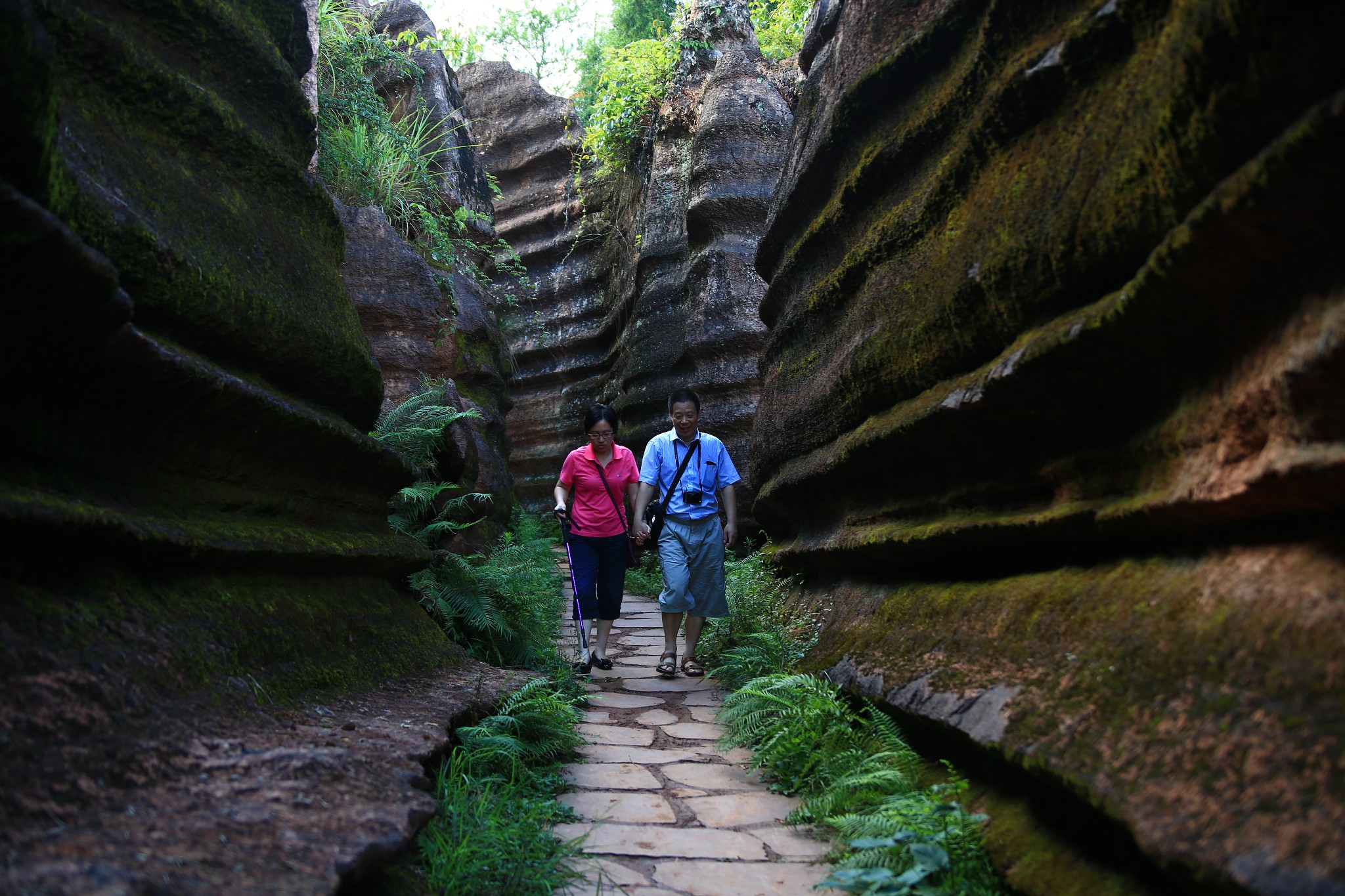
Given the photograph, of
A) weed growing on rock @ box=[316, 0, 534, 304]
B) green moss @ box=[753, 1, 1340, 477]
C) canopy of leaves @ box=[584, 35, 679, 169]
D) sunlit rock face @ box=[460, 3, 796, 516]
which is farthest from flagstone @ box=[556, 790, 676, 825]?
canopy of leaves @ box=[584, 35, 679, 169]

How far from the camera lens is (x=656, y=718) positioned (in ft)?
14.7

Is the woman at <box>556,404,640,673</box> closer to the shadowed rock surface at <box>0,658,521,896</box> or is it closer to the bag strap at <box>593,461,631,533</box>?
the bag strap at <box>593,461,631,533</box>

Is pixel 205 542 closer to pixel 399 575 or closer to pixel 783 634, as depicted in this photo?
pixel 399 575

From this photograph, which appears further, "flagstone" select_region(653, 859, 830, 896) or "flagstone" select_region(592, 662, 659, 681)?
"flagstone" select_region(592, 662, 659, 681)

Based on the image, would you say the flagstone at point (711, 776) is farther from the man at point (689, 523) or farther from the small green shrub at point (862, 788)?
the man at point (689, 523)

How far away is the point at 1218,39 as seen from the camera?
181 centimetres

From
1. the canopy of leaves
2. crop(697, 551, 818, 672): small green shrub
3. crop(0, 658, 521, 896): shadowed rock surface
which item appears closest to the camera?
crop(0, 658, 521, 896): shadowed rock surface

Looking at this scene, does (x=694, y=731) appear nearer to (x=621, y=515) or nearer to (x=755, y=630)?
(x=755, y=630)

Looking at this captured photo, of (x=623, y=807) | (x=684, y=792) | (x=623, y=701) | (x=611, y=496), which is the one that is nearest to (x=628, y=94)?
(x=611, y=496)

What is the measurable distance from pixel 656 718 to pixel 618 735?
1.34ft

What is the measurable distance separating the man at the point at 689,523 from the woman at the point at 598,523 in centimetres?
17

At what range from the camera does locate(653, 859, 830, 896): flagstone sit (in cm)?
235

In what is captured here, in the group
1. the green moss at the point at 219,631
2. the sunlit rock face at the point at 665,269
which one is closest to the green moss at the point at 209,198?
the green moss at the point at 219,631

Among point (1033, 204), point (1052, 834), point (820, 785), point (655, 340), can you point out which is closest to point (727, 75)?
point (655, 340)
